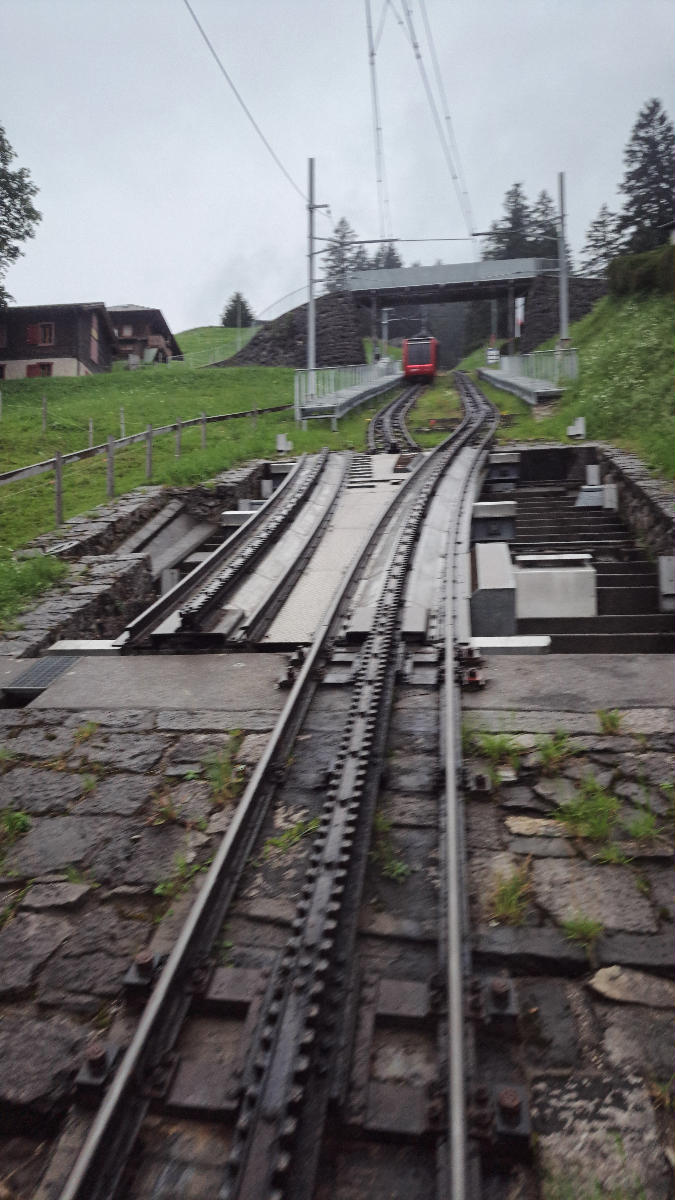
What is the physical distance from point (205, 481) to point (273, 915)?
968cm

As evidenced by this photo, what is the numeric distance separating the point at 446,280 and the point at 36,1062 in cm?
4659

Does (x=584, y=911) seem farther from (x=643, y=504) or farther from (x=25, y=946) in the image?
(x=643, y=504)

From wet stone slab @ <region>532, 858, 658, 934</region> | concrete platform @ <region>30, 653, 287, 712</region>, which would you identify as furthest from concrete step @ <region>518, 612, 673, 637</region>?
wet stone slab @ <region>532, 858, 658, 934</region>

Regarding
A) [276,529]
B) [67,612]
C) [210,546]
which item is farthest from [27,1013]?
[210,546]

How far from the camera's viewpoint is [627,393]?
17047 mm

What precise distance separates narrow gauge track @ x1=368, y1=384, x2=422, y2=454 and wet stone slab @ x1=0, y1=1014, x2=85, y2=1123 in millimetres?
14962

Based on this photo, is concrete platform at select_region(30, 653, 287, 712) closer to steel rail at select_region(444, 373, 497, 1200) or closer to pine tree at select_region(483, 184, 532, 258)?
steel rail at select_region(444, 373, 497, 1200)

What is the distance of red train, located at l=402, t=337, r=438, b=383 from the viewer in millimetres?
36281

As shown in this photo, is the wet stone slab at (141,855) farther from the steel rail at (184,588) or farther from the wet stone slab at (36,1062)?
the steel rail at (184,588)

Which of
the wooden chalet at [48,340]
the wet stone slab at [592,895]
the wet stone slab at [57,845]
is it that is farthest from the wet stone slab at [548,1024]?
the wooden chalet at [48,340]

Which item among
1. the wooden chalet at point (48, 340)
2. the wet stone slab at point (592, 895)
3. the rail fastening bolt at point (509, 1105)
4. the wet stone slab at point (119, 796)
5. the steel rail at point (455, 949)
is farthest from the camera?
the wooden chalet at point (48, 340)

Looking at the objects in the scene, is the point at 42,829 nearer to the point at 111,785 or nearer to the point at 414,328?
the point at 111,785

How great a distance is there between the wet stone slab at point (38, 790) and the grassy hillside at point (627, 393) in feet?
28.3

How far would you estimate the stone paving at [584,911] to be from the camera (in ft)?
7.38
